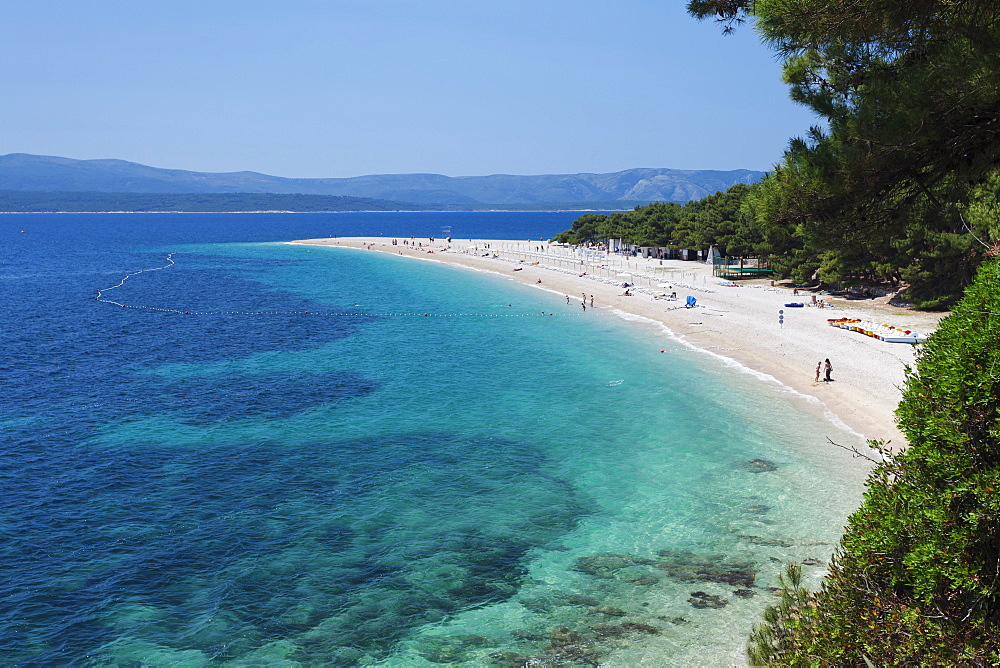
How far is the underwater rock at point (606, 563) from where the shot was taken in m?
16.1

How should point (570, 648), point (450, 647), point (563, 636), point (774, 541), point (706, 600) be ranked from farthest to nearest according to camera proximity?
point (774, 541) < point (706, 600) < point (563, 636) < point (450, 647) < point (570, 648)

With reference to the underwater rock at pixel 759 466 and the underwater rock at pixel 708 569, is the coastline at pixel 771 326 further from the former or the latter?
the underwater rock at pixel 708 569

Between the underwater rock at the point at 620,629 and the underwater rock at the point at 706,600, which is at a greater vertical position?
the underwater rock at the point at 706,600

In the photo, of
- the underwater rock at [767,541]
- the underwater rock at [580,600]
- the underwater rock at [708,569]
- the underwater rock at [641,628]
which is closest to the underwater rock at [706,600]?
the underwater rock at [708,569]

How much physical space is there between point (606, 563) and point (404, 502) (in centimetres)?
660

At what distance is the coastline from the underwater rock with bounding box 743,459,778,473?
3.87 m

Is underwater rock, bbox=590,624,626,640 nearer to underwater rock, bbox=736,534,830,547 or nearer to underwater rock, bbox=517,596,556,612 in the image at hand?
underwater rock, bbox=517,596,556,612

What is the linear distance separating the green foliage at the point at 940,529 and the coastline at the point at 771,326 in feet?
2.31

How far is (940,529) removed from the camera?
685 centimetres

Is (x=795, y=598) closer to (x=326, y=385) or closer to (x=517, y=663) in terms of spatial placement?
(x=517, y=663)

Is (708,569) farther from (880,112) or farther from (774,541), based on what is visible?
(880,112)

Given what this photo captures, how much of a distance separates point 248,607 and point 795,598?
1111 centimetres

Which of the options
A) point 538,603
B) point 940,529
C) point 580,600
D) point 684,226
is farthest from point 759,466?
point 684,226

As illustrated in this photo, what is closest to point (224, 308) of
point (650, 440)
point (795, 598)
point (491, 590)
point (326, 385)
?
point (326, 385)
